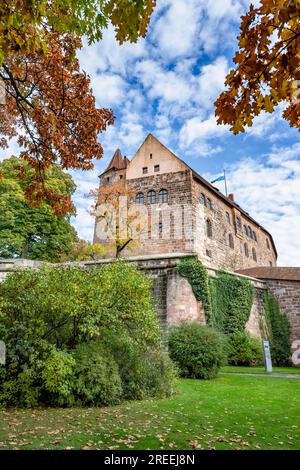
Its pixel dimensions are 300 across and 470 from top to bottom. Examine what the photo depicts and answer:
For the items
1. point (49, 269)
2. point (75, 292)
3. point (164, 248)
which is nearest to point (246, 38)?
point (75, 292)

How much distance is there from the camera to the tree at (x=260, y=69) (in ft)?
9.50

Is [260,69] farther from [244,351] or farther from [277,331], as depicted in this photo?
[277,331]

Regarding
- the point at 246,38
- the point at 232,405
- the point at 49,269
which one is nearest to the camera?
the point at 246,38

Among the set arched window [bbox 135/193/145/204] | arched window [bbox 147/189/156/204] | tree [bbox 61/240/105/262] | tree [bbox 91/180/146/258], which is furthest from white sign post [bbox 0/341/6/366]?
arched window [bbox 135/193/145/204]

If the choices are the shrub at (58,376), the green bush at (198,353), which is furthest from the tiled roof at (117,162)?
the shrub at (58,376)

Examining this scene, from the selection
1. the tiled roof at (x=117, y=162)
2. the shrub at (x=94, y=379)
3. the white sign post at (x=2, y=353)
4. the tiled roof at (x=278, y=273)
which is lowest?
the shrub at (x=94, y=379)

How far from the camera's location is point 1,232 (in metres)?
24.7

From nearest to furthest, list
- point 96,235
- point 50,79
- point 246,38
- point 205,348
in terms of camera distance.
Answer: point 246,38
point 50,79
point 205,348
point 96,235

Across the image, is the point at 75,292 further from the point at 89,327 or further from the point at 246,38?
the point at 246,38

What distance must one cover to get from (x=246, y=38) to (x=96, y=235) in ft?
87.8

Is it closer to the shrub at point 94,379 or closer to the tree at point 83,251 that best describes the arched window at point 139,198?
the tree at point 83,251

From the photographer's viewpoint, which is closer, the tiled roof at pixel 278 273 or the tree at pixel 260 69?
the tree at pixel 260 69

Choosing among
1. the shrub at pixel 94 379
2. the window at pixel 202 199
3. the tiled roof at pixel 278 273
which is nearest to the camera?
the shrub at pixel 94 379

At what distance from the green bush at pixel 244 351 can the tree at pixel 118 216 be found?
37.0 feet
